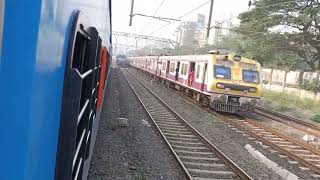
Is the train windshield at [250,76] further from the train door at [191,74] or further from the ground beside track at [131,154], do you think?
the ground beside track at [131,154]

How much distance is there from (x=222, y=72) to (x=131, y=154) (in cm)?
882

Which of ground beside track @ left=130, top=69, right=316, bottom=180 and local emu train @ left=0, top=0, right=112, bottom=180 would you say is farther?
ground beside track @ left=130, top=69, right=316, bottom=180

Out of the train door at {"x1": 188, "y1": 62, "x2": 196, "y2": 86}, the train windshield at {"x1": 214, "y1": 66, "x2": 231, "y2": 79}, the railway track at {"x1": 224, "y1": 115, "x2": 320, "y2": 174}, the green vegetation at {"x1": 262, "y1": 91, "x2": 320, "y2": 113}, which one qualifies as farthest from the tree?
the railway track at {"x1": 224, "y1": 115, "x2": 320, "y2": 174}

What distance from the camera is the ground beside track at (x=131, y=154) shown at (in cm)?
741

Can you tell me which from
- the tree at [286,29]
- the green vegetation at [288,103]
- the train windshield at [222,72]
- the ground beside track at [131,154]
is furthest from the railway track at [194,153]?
the tree at [286,29]

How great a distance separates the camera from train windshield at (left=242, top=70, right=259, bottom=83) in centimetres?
1708

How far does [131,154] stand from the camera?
29.1ft

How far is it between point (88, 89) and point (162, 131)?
28.3ft

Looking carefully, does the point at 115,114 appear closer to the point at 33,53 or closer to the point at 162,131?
the point at 162,131

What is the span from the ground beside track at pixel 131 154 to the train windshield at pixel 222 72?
15.5 feet

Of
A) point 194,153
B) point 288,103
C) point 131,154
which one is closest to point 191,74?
point 288,103

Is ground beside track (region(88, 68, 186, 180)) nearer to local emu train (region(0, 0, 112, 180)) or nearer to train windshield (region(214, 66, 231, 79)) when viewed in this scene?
train windshield (region(214, 66, 231, 79))

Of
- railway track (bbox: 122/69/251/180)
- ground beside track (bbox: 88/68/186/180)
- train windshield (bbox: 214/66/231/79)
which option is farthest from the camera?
train windshield (bbox: 214/66/231/79)

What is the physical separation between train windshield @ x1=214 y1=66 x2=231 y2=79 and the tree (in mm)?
17890
